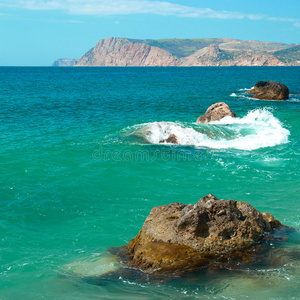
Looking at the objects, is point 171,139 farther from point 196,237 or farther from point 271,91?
point 271,91

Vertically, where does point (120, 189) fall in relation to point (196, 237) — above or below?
below

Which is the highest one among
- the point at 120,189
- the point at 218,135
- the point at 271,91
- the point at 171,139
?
the point at 271,91

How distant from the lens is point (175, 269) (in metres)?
8.23

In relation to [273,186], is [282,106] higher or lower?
higher

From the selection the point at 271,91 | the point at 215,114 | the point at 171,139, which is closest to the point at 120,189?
the point at 171,139

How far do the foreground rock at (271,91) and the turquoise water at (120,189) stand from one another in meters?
16.4

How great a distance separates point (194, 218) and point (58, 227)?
5209mm

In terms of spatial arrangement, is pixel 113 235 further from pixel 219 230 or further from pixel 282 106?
pixel 282 106

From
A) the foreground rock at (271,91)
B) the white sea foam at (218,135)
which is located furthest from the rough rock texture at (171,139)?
the foreground rock at (271,91)

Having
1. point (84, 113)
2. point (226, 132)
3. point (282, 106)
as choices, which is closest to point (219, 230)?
point (226, 132)

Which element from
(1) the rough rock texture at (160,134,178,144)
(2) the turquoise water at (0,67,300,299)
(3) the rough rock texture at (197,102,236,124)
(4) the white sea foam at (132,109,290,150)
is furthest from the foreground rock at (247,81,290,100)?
(1) the rough rock texture at (160,134,178,144)

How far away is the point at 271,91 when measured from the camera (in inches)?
1906

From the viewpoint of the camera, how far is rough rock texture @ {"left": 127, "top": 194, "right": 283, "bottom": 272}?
8.48 m

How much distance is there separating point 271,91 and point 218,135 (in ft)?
92.0
